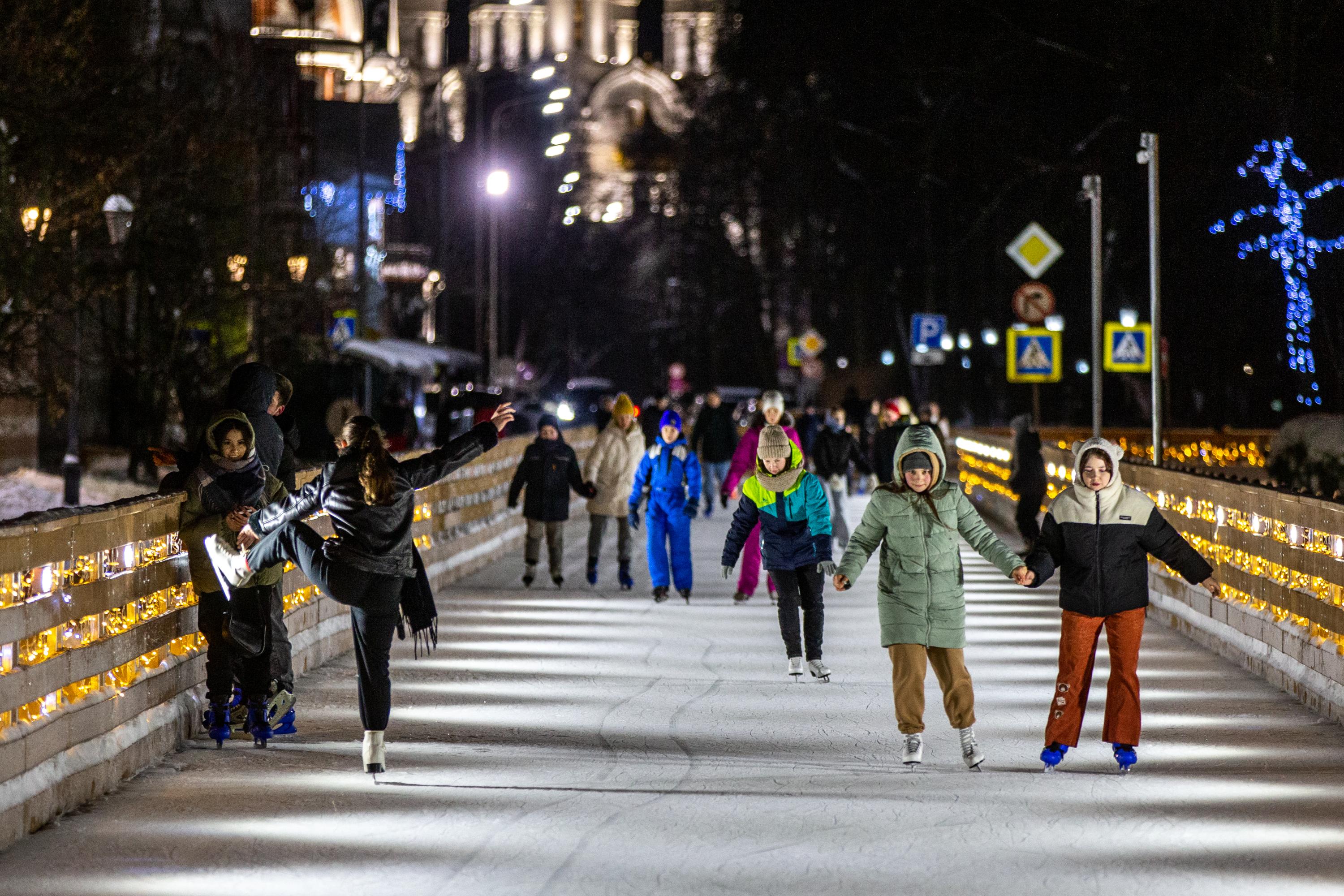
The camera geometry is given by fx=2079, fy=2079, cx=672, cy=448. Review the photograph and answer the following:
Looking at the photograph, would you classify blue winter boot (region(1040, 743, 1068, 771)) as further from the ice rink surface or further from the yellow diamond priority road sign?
the yellow diamond priority road sign

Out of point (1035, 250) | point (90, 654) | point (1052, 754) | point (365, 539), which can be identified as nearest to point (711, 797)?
point (1052, 754)

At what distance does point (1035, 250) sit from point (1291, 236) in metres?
6.31

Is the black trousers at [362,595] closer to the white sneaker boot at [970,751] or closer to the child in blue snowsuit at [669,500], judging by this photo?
the white sneaker boot at [970,751]

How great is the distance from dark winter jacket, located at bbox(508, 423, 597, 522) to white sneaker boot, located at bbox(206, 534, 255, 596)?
9451mm

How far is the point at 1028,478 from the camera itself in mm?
23672

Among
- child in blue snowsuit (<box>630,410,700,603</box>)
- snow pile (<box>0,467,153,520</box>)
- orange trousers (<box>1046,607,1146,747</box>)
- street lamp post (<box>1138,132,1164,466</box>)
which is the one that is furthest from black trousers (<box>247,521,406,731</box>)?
snow pile (<box>0,467,153,520</box>)

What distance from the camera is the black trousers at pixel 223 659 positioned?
10.3 metres

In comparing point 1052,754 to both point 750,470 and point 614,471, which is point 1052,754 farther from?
point 614,471

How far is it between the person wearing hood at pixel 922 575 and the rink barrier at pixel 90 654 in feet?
10.6

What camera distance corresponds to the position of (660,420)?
18094mm

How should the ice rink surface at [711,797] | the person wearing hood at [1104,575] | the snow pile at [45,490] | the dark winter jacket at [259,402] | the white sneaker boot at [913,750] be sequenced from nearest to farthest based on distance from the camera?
the ice rink surface at [711,797] → the person wearing hood at [1104,575] → the white sneaker boot at [913,750] → the dark winter jacket at [259,402] → the snow pile at [45,490]

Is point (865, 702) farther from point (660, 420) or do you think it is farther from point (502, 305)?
point (502, 305)

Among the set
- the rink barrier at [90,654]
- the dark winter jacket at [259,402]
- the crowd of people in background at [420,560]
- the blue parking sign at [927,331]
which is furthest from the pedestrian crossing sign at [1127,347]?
the rink barrier at [90,654]

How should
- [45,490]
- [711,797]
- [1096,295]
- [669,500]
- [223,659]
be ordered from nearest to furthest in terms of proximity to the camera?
[711,797] < [223,659] < [669,500] < [1096,295] < [45,490]
